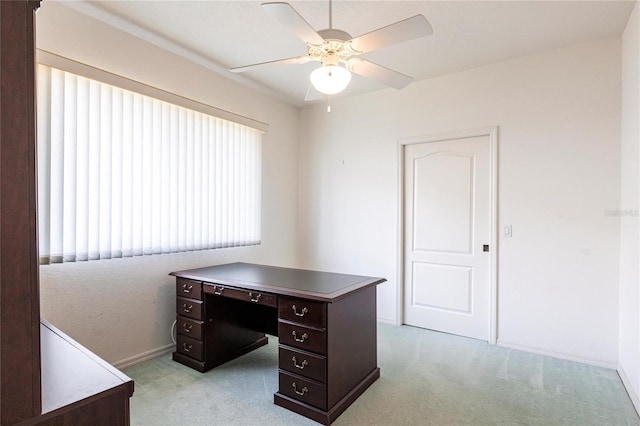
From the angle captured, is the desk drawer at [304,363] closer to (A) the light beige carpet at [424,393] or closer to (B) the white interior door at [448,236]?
(A) the light beige carpet at [424,393]

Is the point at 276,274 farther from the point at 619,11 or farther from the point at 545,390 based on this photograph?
the point at 619,11

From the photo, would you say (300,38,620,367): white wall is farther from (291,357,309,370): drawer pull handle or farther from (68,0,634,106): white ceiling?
(291,357,309,370): drawer pull handle

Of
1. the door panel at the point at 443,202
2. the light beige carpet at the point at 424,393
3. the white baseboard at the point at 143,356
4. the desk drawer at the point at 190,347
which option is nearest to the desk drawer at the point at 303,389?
the light beige carpet at the point at 424,393

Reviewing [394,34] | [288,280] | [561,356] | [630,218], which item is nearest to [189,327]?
[288,280]

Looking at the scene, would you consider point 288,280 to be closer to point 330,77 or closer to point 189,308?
point 189,308

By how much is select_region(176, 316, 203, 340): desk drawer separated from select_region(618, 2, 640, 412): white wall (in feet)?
10.0

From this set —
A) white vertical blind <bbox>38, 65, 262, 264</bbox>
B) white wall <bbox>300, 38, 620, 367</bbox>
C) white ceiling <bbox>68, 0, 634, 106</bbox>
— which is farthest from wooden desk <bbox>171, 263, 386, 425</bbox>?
white ceiling <bbox>68, 0, 634, 106</bbox>

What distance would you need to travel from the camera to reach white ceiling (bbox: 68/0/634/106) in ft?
7.76

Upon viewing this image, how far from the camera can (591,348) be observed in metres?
2.83

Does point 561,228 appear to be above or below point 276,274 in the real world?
above

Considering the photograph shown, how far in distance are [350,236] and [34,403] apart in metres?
3.58

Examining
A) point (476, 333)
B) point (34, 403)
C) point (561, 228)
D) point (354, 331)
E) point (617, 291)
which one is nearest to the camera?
point (34, 403)

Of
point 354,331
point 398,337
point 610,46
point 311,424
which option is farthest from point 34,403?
point 610,46

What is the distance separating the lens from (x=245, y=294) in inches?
95.3
